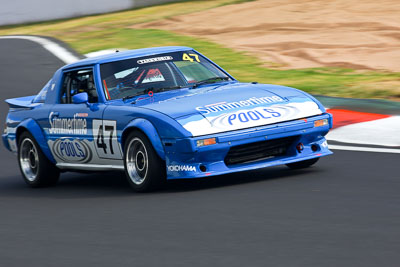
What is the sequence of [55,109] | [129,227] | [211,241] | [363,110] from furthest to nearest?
[363,110] < [55,109] < [129,227] < [211,241]

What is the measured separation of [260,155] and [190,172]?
66 cm

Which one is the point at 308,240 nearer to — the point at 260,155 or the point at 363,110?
the point at 260,155

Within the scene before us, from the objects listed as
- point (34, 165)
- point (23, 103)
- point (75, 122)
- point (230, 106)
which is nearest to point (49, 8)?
point (23, 103)

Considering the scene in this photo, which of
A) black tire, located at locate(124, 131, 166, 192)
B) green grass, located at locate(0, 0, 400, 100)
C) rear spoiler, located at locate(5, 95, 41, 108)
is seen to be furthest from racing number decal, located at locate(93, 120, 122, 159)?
green grass, located at locate(0, 0, 400, 100)

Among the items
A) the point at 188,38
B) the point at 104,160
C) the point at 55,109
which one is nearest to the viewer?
the point at 104,160

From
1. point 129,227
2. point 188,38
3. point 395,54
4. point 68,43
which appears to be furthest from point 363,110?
point 68,43

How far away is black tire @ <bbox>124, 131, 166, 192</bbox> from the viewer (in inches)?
275

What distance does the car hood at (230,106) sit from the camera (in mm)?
6922

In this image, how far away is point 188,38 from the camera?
2042cm

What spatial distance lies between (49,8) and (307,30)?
14433 millimetres

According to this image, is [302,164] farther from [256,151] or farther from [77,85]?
[77,85]

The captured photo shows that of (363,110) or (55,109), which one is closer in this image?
(55,109)

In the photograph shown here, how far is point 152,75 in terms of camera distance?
26.3ft

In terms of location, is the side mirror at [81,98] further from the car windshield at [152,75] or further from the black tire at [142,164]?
the black tire at [142,164]
